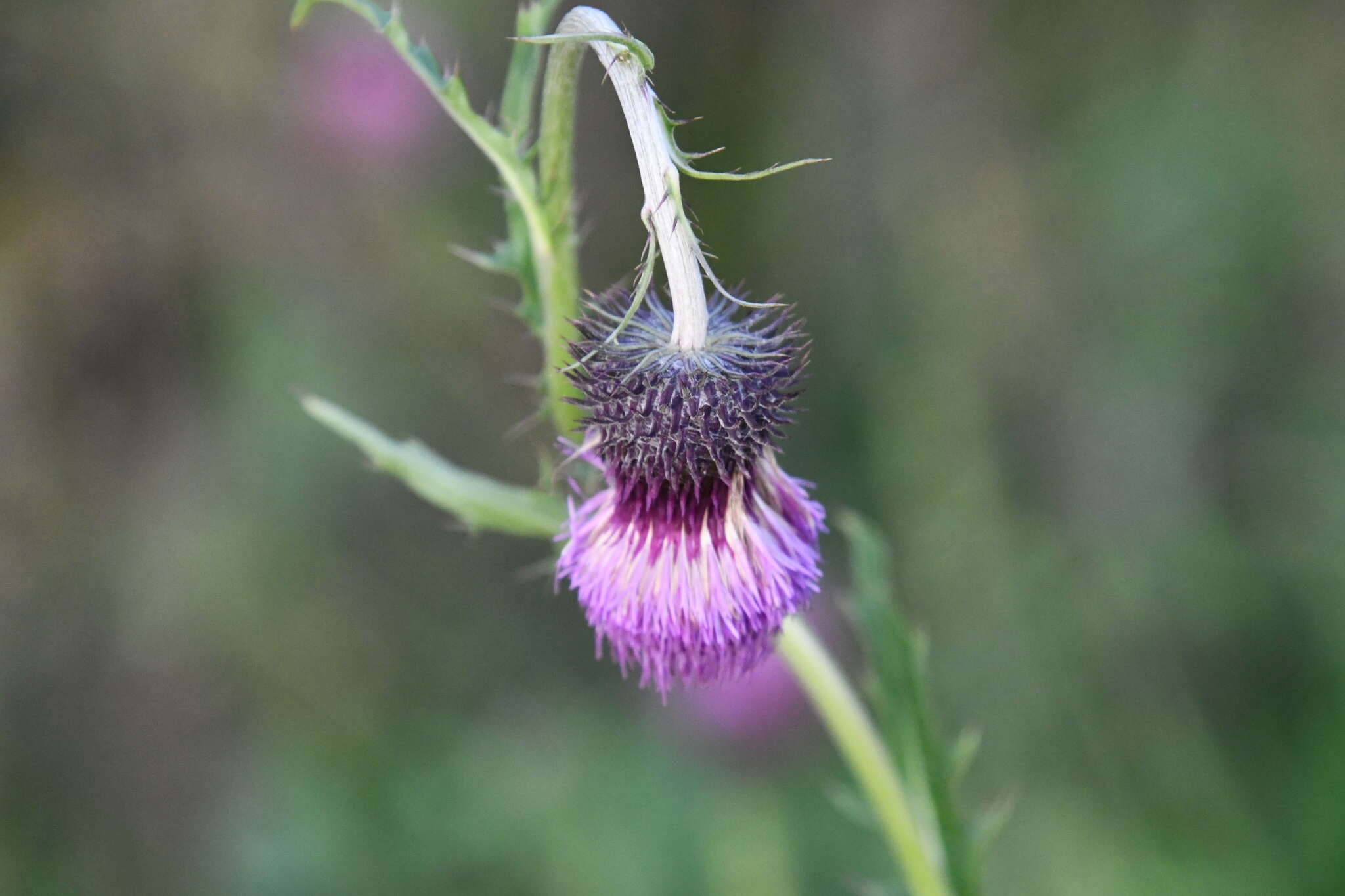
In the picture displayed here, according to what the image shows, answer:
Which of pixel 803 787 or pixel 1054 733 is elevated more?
pixel 1054 733

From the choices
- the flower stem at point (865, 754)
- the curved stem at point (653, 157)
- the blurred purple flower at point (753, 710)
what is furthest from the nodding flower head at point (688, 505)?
the blurred purple flower at point (753, 710)

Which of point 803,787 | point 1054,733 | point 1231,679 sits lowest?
point 803,787

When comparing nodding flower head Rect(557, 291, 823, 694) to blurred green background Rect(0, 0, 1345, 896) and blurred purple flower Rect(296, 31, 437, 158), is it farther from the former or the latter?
blurred purple flower Rect(296, 31, 437, 158)

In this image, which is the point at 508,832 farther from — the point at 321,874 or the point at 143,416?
the point at 143,416

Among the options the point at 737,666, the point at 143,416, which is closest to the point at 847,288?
the point at 143,416

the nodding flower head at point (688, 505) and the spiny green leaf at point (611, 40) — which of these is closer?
the spiny green leaf at point (611, 40)

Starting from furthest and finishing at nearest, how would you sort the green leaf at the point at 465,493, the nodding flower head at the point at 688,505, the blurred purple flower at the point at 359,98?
the blurred purple flower at the point at 359,98
the green leaf at the point at 465,493
the nodding flower head at the point at 688,505

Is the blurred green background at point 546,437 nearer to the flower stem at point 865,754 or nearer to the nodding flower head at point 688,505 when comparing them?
the flower stem at point 865,754
